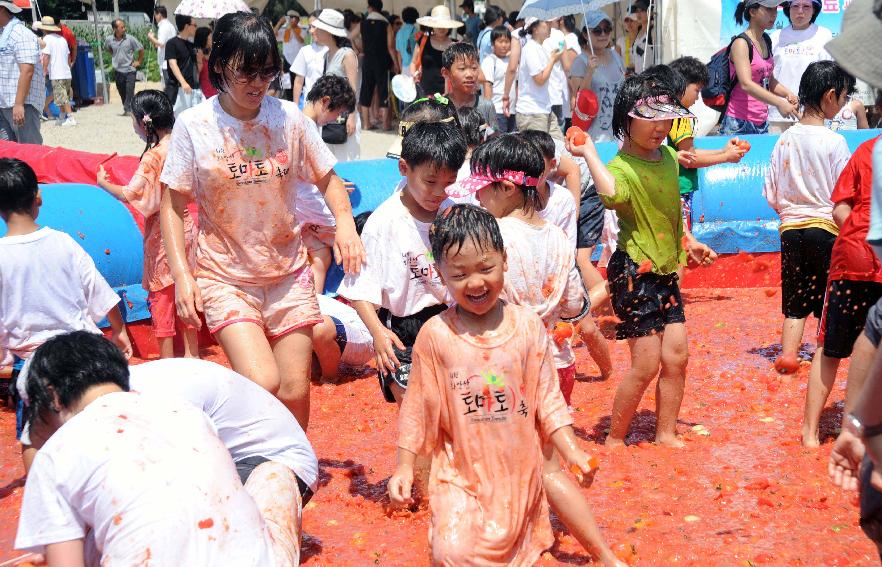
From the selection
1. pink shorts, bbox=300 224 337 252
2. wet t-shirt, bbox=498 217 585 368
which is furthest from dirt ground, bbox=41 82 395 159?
wet t-shirt, bbox=498 217 585 368

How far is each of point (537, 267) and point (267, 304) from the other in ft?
4.12

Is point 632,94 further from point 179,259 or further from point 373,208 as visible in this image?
point 373,208

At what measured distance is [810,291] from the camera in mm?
6578

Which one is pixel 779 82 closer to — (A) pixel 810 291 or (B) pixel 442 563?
(A) pixel 810 291

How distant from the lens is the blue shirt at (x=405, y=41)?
19.1m

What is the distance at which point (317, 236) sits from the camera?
757cm

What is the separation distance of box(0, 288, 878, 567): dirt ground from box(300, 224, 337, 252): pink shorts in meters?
1.00

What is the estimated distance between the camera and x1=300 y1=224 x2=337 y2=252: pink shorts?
7.41 metres

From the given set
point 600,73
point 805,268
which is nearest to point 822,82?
point 805,268

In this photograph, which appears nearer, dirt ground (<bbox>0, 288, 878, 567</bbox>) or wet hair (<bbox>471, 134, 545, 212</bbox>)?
dirt ground (<bbox>0, 288, 878, 567</bbox>)

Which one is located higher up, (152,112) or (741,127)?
(152,112)

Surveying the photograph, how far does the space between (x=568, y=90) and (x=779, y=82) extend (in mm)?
3463

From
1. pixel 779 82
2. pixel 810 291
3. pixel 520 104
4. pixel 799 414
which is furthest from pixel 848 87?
pixel 520 104

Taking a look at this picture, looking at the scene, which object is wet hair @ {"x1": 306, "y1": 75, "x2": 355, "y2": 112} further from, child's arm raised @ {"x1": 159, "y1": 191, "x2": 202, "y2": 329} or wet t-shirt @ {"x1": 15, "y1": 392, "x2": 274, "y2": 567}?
wet t-shirt @ {"x1": 15, "y1": 392, "x2": 274, "y2": 567}
